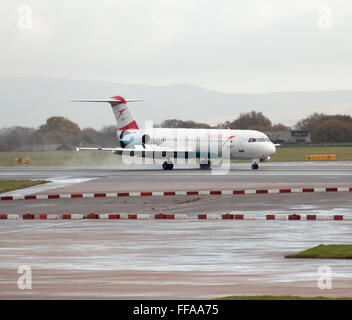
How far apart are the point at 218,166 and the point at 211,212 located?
5516 cm

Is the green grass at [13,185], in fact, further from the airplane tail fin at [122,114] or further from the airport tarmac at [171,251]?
the airplane tail fin at [122,114]

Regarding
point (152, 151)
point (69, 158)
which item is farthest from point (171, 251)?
point (69, 158)

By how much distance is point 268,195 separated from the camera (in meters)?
46.9

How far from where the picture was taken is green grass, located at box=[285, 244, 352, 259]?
22.3m

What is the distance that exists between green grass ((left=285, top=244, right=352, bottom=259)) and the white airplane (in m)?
58.3

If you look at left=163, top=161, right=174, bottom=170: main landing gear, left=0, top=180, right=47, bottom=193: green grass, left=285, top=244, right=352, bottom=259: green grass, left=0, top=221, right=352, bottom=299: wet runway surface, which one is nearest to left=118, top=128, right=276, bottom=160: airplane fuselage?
left=163, top=161, right=174, bottom=170: main landing gear

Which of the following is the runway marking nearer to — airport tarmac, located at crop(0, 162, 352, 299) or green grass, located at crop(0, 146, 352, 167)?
airport tarmac, located at crop(0, 162, 352, 299)

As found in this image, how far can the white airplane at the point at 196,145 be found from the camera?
270 ft

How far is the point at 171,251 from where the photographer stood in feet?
79.3

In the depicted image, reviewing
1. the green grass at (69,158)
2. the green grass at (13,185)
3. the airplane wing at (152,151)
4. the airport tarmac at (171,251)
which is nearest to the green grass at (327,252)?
the airport tarmac at (171,251)

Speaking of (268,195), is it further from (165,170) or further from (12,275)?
(165,170)
